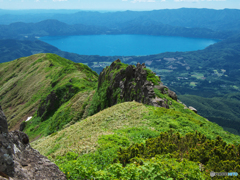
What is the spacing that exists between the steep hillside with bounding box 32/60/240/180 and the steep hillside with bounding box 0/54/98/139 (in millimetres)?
21920

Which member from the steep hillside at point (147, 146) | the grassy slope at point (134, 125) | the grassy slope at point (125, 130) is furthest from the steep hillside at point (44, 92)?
the steep hillside at point (147, 146)

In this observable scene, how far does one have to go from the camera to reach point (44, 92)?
84000 mm

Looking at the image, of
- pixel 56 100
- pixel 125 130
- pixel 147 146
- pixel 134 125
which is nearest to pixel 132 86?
pixel 134 125

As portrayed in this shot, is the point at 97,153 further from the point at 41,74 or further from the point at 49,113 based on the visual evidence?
the point at 41,74

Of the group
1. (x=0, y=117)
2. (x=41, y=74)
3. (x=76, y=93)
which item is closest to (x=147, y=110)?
(x=0, y=117)

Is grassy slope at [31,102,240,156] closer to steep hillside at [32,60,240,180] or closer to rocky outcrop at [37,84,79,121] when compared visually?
steep hillside at [32,60,240,180]

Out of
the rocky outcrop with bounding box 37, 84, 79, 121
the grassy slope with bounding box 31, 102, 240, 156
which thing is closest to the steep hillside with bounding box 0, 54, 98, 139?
the rocky outcrop with bounding box 37, 84, 79, 121

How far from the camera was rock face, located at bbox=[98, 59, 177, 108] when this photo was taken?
33287 mm

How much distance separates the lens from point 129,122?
83.8ft

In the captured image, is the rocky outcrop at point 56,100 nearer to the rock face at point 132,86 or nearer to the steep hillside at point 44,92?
the steep hillside at point 44,92

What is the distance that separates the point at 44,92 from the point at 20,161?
80711mm

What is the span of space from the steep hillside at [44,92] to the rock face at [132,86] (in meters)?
9.95

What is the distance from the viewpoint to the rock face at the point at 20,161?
26.1ft

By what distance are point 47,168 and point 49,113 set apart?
5696 centimetres
